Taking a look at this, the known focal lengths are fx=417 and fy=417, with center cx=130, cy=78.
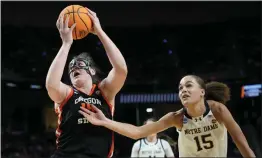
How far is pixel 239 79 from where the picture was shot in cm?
1394

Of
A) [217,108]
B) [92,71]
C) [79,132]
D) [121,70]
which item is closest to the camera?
[79,132]

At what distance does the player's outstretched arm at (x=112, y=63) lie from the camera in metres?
3.18

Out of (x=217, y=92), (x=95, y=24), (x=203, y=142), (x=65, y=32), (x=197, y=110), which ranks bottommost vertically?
(x=203, y=142)

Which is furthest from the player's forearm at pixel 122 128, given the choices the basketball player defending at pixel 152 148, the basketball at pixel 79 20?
the basketball player defending at pixel 152 148

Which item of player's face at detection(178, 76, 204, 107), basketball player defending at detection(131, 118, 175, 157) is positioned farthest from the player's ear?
basketball player defending at detection(131, 118, 175, 157)

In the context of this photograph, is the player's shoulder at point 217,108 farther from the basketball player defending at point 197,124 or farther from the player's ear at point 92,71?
the player's ear at point 92,71

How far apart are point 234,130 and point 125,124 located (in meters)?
0.90

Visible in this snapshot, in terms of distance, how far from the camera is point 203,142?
3609 millimetres

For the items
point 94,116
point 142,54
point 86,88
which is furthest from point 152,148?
point 142,54

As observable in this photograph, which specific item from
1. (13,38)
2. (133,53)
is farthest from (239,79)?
(13,38)

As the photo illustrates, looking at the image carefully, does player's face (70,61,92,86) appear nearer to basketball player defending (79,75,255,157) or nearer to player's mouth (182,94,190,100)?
basketball player defending (79,75,255,157)

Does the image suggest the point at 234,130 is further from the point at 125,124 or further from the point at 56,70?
the point at 56,70

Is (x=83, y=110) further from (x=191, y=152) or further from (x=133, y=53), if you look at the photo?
(x=133, y=53)

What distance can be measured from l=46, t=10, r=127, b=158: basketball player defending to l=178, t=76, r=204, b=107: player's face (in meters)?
0.55
